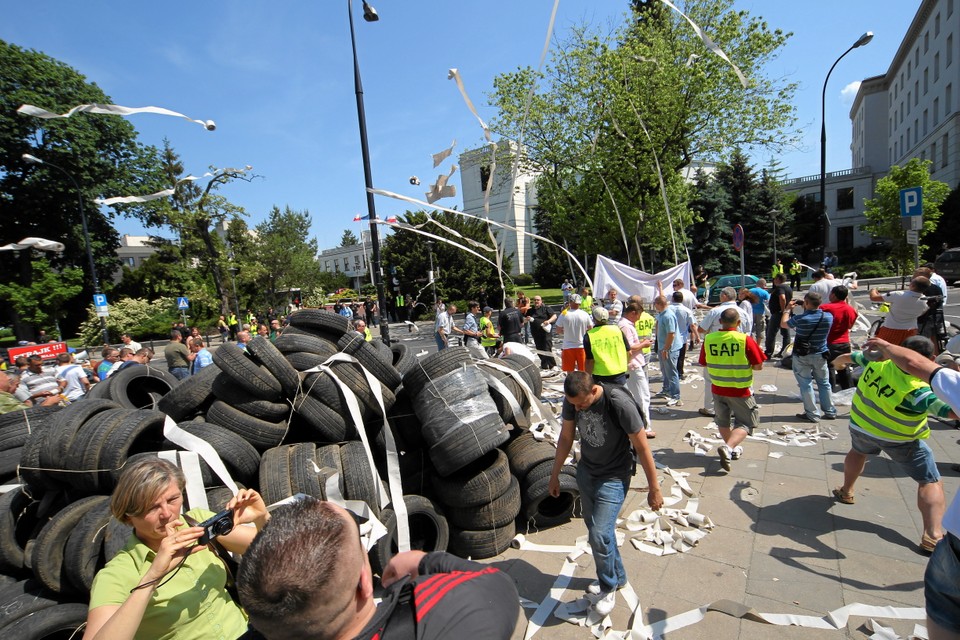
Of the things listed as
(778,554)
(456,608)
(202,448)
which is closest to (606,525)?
(778,554)

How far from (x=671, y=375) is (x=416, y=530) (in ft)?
17.9

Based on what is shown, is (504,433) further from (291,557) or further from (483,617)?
(291,557)

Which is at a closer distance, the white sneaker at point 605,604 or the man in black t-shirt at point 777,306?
the white sneaker at point 605,604

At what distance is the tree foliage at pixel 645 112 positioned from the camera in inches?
751

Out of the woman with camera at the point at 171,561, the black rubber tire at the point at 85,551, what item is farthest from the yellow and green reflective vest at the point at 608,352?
the black rubber tire at the point at 85,551

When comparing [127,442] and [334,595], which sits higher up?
[334,595]

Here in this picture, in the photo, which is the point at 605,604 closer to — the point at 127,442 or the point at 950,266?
the point at 127,442

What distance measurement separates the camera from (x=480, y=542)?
4.24 metres

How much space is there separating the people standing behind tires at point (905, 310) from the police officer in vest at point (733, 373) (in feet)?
10.4

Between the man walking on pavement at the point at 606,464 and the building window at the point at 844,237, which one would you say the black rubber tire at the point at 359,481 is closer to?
the man walking on pavement at the point at 606,464

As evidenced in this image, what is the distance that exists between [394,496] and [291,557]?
116 inches

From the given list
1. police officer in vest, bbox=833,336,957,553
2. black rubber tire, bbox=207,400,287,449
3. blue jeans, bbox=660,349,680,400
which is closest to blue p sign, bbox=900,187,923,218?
blue jeans, bbox=660,349,680,400

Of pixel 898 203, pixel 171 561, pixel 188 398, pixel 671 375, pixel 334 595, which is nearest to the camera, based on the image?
pixel 334 595

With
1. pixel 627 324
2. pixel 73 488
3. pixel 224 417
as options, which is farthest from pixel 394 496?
pixel 627 324
